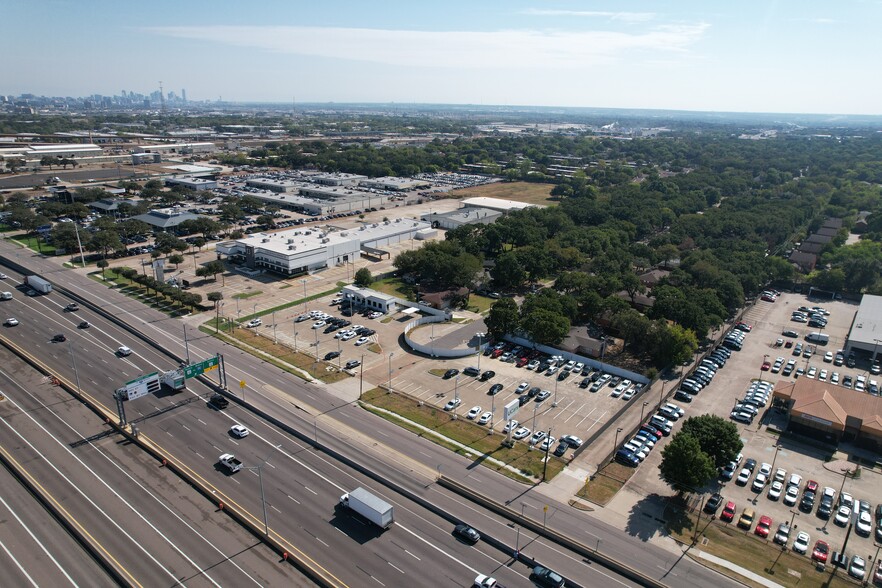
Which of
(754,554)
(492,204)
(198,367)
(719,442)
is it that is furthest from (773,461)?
(492,204)

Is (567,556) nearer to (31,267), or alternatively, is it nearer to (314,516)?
(314,516)

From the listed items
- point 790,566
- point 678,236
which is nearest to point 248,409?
point 790,566

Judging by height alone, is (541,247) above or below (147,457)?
above

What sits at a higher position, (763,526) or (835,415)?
(835,415)

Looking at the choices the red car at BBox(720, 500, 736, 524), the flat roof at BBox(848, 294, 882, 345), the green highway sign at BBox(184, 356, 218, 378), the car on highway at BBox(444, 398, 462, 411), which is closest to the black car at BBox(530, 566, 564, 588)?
the red car at BBox(720, 500, 736, 524)

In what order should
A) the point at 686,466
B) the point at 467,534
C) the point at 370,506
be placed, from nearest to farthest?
the point at 467,534 → the point at 370,506 → the point at 686,466

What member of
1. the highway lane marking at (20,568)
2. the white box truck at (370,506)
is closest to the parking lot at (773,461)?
the white box truck at (370,506)

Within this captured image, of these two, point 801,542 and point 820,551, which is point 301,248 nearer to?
point 801,542

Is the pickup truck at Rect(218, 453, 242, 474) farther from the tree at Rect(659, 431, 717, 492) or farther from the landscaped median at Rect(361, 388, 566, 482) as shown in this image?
the tree at Rect(659, 431, 717, 492)
